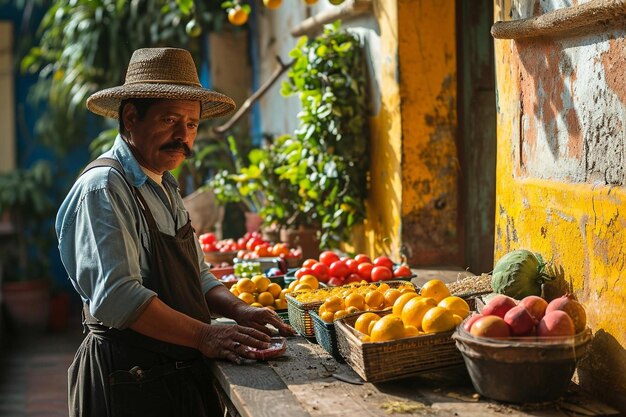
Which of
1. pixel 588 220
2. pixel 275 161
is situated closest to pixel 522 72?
pixel 588 220

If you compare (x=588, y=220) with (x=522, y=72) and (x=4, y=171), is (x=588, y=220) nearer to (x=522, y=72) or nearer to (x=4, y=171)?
(x=522, y=72)

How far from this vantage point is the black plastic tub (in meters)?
2.45

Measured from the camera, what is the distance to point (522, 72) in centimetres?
340

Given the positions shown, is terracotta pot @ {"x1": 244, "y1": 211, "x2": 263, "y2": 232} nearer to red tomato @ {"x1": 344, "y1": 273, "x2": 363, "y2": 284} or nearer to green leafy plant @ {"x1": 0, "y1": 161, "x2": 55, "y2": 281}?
red tomato @ {"x1": 344, "y1": 273, "x2": 363, "y2": 284}

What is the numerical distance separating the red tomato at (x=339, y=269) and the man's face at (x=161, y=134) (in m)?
1.25

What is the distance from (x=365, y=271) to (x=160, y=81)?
156cm

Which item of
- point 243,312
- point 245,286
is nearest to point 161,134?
point 243,312

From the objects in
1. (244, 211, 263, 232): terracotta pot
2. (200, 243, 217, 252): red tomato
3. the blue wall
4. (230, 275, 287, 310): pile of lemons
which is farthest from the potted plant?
(230, 275, 287, 310): pile of lemons

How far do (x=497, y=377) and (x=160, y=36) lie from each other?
24.1 ft

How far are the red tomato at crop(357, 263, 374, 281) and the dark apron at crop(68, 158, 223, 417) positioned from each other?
4.09ft

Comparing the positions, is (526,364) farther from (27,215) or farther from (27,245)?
(27,245)

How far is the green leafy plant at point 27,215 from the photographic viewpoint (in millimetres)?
10711

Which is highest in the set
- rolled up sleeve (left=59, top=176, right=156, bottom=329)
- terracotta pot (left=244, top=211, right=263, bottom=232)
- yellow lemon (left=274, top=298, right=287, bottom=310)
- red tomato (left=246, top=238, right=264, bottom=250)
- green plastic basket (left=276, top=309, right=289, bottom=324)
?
rolled up sleeve (left=59, top=176, right=156, bottom=329)

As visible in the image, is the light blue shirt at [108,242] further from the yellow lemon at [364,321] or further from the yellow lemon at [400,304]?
the yellow lemon at [400,304]
